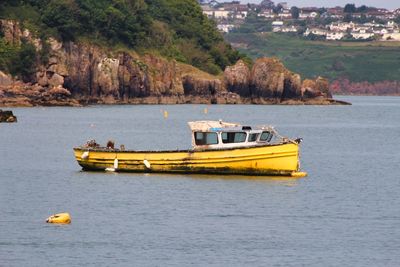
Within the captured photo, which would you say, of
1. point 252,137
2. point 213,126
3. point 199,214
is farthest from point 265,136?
point 199,214

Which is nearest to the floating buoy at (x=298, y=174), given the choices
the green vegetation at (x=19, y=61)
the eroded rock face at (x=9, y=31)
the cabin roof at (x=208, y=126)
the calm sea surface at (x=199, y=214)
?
the calm sea surface at (x=199, y=214)

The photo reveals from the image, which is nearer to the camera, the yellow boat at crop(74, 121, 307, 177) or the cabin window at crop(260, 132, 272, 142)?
the yellow boat at crop(74, 121, 307, 177)

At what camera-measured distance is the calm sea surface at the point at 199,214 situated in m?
50.7

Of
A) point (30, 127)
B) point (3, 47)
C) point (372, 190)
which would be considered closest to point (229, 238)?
point (372, 190)

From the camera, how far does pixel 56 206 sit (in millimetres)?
63344

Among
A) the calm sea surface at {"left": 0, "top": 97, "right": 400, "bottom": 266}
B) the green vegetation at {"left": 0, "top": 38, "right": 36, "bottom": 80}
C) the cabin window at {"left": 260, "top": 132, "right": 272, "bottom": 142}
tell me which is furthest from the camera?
the green vegetation at {"left": 0, "top": 38, "right": 36, "bottom": 80}

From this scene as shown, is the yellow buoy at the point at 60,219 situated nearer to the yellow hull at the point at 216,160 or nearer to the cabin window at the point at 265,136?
the yellow hull at the point at 216,160

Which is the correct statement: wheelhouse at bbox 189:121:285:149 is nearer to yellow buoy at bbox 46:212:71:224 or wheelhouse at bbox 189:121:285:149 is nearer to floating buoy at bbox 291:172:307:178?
floating buoy at bbox 291:172:307:178

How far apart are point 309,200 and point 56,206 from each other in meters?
12.6

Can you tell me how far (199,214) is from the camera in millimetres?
60812

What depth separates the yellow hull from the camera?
7238cm

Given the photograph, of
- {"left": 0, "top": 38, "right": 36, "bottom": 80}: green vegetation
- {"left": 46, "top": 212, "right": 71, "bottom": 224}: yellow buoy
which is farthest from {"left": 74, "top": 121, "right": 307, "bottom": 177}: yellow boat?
{"left": 0, "top": 38, "right": 36, "bottom": 80}: green vegetation

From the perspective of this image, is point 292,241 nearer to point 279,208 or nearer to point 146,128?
point 279,208

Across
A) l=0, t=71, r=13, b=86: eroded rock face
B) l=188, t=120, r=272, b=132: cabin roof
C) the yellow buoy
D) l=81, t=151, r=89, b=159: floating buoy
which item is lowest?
l=0, t=71, r=13, b=86: eroded rock face
